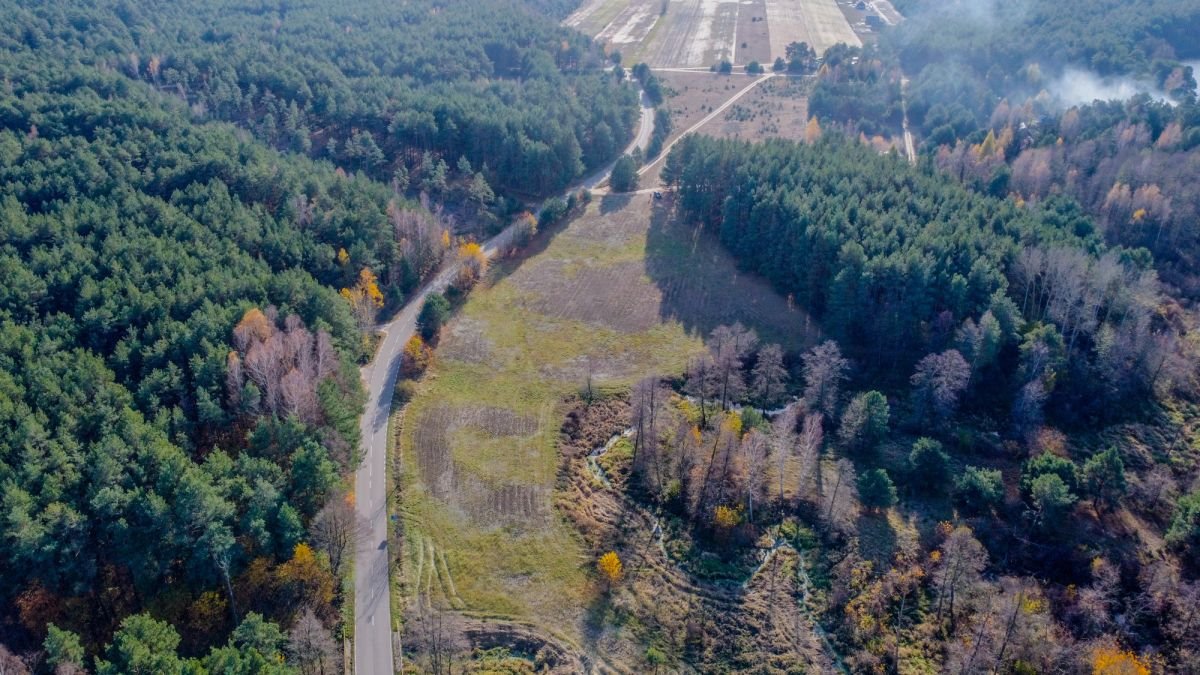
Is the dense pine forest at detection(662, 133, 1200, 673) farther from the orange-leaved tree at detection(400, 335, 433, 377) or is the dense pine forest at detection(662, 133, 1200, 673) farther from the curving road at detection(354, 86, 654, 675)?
the orange-leaved tree at detection(400, 335, 433, 377)

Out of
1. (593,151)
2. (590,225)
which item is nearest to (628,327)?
(590,225)

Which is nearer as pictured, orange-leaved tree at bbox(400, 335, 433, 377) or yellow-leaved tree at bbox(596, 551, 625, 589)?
yellow-leaved tree at bbox(596, 551, 625, 589)

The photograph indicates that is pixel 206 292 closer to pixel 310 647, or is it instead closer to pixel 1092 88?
pixel 310 647

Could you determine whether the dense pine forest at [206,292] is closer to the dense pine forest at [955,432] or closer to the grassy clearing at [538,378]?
the grassy clearing at [538,378]

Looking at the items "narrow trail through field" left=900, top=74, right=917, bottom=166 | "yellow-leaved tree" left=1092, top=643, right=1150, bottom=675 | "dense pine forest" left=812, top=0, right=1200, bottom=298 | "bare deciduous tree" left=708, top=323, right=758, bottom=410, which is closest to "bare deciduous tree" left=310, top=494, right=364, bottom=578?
"bare deciduous tree" left=708, top=323, right=758, bottom=410

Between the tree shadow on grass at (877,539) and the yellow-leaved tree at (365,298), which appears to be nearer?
the tree shadow on grass at (877,539)

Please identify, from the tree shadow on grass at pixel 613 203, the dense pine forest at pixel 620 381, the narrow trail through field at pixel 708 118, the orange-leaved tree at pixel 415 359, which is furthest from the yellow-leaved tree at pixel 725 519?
the narrow trail through field at pixel 708 118
